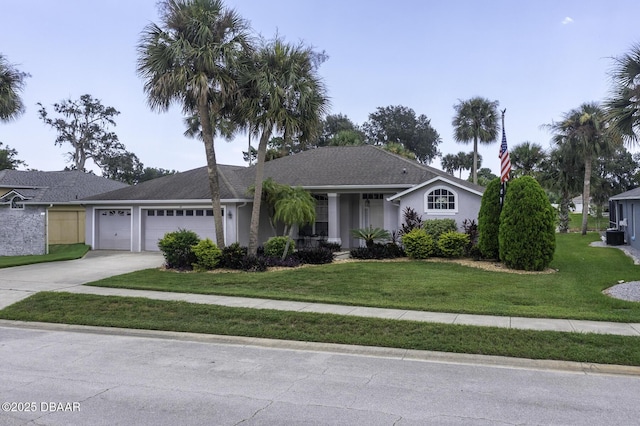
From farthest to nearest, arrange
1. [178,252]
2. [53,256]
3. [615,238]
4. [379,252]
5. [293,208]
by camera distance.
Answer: [615,238] < [53,256] < [379,252] < [293,208] < [178,252]

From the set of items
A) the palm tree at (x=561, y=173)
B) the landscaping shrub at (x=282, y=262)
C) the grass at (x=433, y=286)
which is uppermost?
the palm tree at (x=561, y=173)

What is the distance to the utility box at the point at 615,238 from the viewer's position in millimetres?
24688

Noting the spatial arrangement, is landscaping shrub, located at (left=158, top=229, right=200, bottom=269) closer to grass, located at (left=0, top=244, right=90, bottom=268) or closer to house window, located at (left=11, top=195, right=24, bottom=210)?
grass, located at (left=0, top=244, right=90, bottom=268)

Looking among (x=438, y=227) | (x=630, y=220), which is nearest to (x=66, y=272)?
(x=438, y=227)

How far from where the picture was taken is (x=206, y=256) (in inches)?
631

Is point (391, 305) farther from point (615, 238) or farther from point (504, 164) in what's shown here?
point (615, 238)

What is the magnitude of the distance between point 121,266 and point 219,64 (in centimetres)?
769

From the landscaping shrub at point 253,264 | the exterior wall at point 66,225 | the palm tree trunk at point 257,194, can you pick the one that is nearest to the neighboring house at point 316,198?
the palm tree trunk at point 257,194

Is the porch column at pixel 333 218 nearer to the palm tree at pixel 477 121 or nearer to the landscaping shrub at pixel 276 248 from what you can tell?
the landscaping shrub at pixel 276 248

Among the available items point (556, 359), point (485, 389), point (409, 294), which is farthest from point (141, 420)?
point (409, 294)

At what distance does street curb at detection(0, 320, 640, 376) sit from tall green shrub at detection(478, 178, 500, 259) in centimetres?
1025

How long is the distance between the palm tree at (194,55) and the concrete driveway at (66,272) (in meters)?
5.55

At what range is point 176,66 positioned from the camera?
15.9 m

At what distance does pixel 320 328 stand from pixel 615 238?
21828 millimetres
